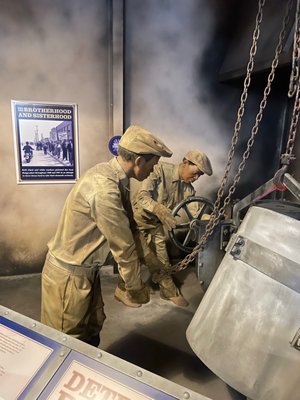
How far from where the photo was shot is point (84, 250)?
5.29 ft

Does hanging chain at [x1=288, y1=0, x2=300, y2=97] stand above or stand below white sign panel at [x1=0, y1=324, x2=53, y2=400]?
above

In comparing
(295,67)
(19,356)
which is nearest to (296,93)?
(295,67)

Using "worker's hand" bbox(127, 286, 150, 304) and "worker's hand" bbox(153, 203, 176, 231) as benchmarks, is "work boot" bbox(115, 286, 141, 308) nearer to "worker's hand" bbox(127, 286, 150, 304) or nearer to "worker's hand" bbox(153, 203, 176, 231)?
"worker's hand" bbox(153, 203, 176, 231)

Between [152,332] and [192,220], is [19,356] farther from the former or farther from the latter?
[152,332]

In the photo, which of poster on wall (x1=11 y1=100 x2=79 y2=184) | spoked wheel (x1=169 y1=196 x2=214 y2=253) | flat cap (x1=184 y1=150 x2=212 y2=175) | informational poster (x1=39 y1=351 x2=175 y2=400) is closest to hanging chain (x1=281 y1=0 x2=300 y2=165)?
informational poster (x1=39 y1=351 x2=175 y2=400)

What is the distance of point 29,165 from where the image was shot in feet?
10.6

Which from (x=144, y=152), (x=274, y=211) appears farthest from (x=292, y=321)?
(x=144, y=152)

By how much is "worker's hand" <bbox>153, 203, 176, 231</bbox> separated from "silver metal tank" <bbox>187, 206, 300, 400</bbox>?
149 centimetres

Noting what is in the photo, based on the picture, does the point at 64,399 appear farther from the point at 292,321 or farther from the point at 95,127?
the point at 95,127

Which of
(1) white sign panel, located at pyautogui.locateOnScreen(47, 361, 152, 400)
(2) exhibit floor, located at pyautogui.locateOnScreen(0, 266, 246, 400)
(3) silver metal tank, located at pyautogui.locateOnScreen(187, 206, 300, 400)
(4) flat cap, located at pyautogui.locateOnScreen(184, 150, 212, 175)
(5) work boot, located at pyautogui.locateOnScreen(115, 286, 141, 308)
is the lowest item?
(2) exhibit floor, located at pyautogui.locateOnScreen(0, 266, 246, 400)

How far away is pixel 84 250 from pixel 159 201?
153 centimetres

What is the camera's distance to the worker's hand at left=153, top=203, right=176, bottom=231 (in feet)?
8.50

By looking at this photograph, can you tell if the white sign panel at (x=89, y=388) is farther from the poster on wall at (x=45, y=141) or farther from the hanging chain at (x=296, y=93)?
the poster on wall at (x=45, y=141)

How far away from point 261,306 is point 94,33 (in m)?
3.07
